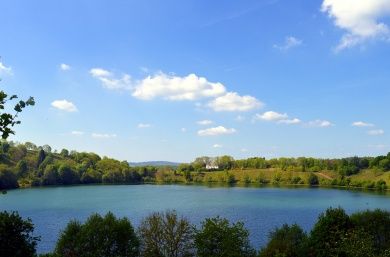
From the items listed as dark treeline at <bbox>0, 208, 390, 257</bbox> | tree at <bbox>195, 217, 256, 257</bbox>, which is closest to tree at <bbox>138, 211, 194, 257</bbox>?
dark treeline at <bbox>0, 208, 390, 257</bbox>

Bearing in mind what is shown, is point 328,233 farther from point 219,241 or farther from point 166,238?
point 166,238

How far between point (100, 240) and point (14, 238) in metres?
13.0

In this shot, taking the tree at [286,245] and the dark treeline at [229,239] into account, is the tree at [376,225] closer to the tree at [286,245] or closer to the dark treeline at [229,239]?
the dark treeline at [229,239]

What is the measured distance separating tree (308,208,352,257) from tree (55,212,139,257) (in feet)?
63.2

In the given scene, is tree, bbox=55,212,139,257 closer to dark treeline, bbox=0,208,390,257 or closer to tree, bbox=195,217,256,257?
dark treeline, bbox=0,208,390,257

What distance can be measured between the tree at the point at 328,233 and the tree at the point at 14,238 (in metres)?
27.4

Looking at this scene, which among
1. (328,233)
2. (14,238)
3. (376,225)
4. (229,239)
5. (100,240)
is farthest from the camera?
(376,225)

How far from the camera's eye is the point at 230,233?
4272 centimetres

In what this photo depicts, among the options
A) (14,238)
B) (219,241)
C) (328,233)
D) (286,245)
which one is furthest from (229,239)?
(14,238)

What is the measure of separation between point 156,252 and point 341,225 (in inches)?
829

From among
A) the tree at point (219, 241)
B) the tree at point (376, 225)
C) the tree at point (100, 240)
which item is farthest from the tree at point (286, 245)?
the tree at point (100, 240)

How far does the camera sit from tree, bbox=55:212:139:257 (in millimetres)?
43344

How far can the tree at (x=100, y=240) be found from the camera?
4334 centimetres

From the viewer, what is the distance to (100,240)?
143 ft
